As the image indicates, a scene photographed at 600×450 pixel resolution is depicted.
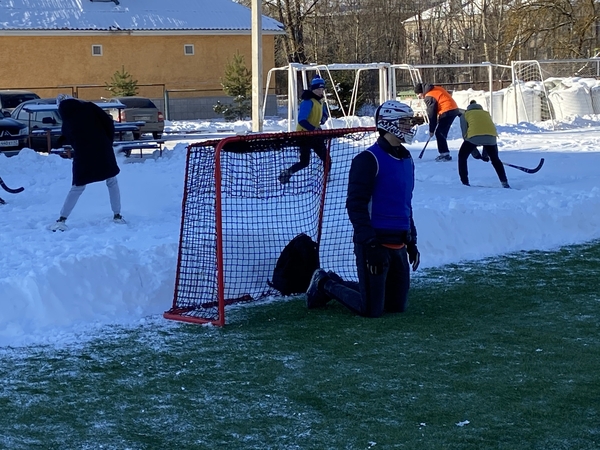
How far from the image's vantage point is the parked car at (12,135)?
20281mm

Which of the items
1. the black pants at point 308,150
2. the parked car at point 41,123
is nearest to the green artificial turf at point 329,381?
the black pants at point 308,150

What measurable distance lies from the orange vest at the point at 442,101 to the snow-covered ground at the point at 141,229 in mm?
988

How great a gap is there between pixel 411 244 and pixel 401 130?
2.87 feet

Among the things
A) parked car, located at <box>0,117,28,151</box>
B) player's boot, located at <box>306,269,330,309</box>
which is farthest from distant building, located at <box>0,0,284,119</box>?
player's boot, located at <box>306,269,330,309</box>

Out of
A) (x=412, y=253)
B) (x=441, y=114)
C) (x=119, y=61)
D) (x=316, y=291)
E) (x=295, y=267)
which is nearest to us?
(x=412, y=253)

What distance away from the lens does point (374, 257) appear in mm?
6320

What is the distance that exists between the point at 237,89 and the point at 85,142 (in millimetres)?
27718

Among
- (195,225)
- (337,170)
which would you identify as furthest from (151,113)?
(195,225)

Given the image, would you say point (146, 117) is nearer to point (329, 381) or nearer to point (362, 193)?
point (362, 193)

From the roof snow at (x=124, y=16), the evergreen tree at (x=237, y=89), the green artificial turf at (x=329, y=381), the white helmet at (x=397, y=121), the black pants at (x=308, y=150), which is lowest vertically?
the green artificial turf at (x=329, y=381)

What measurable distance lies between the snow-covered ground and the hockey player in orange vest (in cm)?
46

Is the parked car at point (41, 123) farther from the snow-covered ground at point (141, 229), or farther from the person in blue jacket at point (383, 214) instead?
the person in blue jacket at point (383, 214)

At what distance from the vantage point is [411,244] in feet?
21.9

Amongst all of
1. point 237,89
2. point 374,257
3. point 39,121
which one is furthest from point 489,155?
point 237,89
